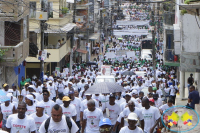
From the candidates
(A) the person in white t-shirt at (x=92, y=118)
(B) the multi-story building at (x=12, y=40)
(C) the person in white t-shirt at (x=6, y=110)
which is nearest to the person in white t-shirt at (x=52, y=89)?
(B) the multi-story building at (x=12, y=40)

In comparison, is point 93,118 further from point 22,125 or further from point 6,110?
point 6,110

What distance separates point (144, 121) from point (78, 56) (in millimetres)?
39095

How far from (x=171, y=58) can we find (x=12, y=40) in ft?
39.1

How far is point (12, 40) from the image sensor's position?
957 inches

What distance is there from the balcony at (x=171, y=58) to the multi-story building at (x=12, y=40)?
407 inches

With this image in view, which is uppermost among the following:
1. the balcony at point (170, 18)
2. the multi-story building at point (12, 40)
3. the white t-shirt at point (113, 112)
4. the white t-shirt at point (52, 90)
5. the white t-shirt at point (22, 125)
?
the balcony at point (170, 18)

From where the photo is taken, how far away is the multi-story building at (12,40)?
21.6m

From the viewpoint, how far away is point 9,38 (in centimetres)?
2394

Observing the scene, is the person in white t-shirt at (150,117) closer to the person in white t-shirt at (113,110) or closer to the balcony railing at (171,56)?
the person in white t-shirt at (113,110)

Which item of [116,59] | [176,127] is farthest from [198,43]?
[116,59]

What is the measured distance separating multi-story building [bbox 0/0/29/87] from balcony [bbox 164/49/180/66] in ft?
34.0

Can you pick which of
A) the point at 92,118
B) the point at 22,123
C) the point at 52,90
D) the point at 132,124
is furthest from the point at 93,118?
the point at 52,90

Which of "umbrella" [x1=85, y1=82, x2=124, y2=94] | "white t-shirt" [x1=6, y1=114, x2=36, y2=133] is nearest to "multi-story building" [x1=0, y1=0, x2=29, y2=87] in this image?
"umbrella" [x1=85, y1=82, x2=124, y2=94]

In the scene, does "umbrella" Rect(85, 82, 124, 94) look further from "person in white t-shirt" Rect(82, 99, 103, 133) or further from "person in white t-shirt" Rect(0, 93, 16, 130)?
"person in white t-shirt" Rect(82, 99, 103, 133)
